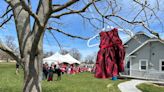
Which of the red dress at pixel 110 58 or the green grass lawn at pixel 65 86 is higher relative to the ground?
the red dress at pixel 110 58

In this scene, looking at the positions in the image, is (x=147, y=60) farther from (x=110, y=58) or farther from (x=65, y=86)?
(x=110, y=58)

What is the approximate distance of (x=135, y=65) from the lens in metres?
Result: 46.7

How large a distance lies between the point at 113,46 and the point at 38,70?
159cm

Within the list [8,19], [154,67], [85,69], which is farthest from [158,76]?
[8,19]

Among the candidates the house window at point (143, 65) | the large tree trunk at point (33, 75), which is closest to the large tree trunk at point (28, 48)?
the large tree trunk at point (33, 75)

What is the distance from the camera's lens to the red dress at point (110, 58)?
749 centimetres

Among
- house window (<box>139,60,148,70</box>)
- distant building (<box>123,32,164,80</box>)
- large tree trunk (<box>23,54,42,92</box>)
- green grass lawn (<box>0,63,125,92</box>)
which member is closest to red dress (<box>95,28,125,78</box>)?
large tree trunk (<box>23,54,42,92</box>)

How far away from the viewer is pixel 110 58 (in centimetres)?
755

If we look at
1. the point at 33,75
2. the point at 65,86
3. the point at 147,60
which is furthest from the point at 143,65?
the point at 33,75

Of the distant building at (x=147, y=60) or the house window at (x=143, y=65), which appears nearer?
the distant building at (x=147, y=60)

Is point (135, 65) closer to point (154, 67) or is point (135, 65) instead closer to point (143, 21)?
point (154, 67)

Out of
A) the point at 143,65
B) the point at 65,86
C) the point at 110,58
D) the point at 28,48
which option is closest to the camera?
the point at 110,58

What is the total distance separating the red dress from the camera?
24.6 feet

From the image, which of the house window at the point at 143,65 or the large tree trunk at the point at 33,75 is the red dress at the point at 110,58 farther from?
the house window at the point at 143,65
